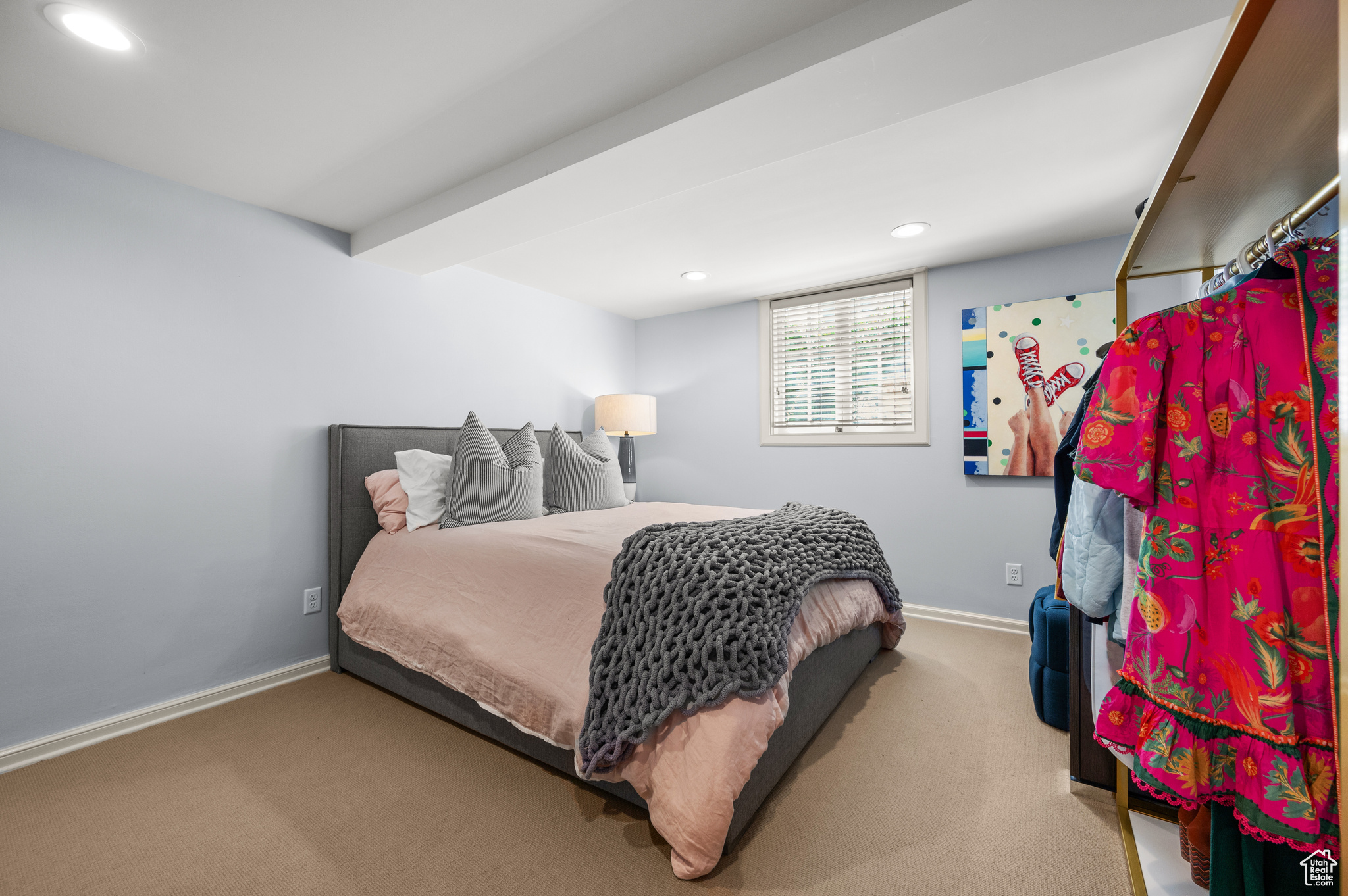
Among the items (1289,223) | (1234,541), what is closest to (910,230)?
(1289,223)

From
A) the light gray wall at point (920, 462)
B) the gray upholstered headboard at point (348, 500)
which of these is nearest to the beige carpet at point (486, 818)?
the gray upholstered headboard at point (348, 500)

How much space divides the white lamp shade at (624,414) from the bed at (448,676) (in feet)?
3.21

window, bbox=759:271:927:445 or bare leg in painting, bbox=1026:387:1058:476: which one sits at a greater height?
window, bbox=759:271:927:445

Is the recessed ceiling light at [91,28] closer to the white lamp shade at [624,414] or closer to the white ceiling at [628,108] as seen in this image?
the white ceiling at [628,108]

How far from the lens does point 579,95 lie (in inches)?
69.9

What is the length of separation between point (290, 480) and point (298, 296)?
0.88 metres

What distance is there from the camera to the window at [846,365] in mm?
3531

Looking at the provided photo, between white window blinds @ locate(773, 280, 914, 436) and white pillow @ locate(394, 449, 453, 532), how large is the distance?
230 centimetres

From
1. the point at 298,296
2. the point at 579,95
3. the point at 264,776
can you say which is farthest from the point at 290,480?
the point at 579,95

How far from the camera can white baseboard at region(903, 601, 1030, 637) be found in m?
3.17

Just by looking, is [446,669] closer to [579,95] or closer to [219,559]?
[219,559]

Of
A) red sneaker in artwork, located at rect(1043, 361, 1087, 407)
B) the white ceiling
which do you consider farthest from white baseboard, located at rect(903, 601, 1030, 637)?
the white ceiling

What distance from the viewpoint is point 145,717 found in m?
2.20

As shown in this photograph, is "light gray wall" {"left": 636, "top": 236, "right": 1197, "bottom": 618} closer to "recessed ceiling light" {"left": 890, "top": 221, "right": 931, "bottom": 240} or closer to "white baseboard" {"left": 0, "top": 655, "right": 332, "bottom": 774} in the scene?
"recessed ceiling light" {"left": 890, "top": 221, "right": 931, "bottom": 240}
